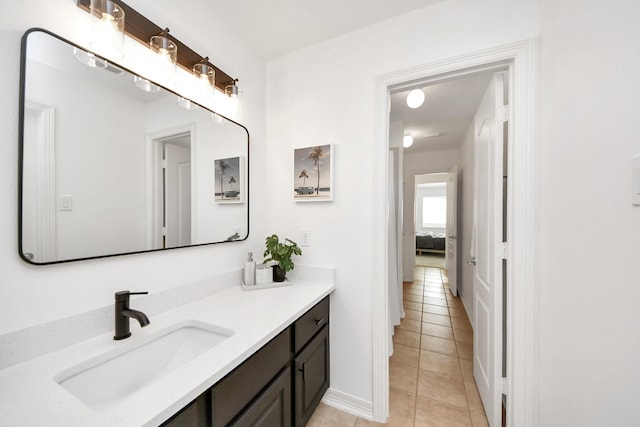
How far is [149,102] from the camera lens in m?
1.10

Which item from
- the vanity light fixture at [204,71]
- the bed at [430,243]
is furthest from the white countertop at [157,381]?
the bed at [430,243]

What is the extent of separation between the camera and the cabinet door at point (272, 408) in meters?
0.87

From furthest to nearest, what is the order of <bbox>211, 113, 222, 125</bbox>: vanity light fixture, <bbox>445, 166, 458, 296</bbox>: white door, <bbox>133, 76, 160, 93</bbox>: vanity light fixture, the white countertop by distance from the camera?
<bbox>445, 166, 458, 296</bbox>: white door → <bbox>211, 113, 222, 125</bbox>: vanity light fixture → <bbox>133, 76, 160, 93</bbox>: vanity light fixture → the white countertop

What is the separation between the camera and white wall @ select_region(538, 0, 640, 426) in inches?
25.5

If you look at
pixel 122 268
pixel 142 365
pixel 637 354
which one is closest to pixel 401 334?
pixel 637 354

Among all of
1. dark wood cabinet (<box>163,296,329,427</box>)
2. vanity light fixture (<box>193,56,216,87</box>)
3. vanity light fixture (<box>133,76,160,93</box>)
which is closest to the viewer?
dark wood cabinet (<box>163,296,329,427</box>)

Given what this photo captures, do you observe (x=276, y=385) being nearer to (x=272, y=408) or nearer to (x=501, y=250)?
(x=272, y=408)

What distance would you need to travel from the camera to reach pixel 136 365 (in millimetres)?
894

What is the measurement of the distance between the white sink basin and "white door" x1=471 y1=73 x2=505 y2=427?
1447 millimetres

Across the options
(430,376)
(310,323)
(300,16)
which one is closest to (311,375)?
(310,323)

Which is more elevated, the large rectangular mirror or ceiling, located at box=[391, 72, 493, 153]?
ceiling, located at box=[391, 72, 493, 153]

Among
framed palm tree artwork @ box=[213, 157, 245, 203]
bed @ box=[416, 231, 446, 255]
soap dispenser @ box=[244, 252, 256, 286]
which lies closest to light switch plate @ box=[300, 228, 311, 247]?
soap dispenser @ box=[244, 252, 256, 286]

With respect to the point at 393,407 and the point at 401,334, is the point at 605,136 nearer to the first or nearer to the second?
the point at 393,407

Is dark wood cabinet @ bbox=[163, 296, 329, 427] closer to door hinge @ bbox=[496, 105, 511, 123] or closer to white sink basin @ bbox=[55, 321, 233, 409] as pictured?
white sink basin @ bbox=[55, 321, 233, 409]
